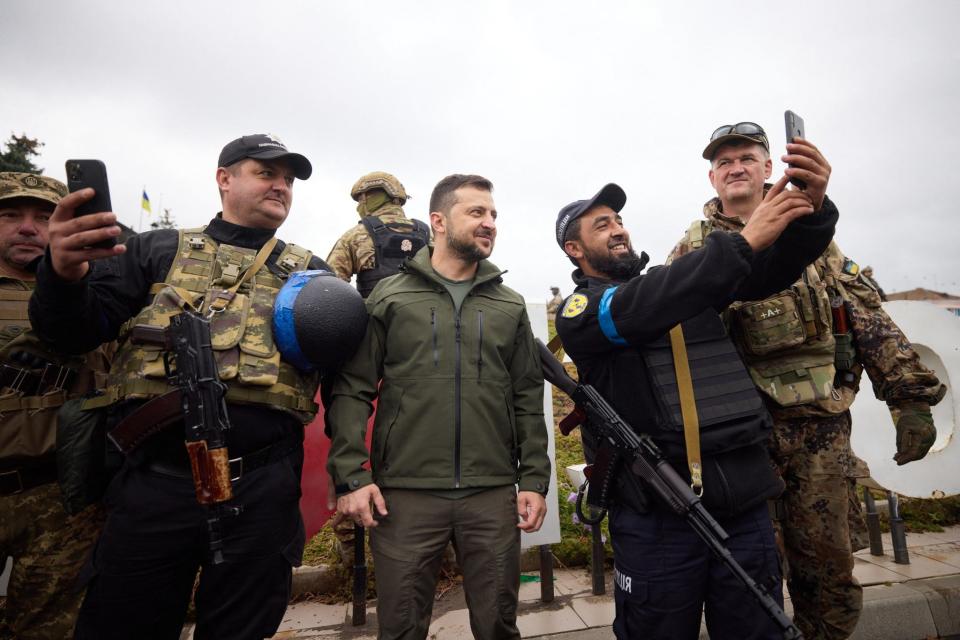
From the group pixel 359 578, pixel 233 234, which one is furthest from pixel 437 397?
pixel 359 578

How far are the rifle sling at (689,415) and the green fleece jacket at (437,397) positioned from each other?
62 centimetres

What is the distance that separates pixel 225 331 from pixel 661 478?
1.80 metres

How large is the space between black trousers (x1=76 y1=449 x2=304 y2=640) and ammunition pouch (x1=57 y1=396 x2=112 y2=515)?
5.8 inches

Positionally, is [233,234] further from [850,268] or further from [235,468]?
[850,268]

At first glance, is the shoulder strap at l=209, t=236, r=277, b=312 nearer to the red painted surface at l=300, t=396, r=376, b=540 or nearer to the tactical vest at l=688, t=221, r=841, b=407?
the red painted surface at l=300, t=396, r=376, b=540

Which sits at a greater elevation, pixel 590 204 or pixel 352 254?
pixel 352 254

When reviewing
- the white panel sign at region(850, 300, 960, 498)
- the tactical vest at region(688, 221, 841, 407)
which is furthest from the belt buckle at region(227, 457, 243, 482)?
the white panel sign at region(850, 300, 960, 498)

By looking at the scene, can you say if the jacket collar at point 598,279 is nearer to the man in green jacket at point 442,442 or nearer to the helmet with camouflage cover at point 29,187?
the man in green jacket at point 442,442

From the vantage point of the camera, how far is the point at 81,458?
6.23ft

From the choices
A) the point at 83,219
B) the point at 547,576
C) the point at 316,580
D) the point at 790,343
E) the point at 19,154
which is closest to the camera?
the point at 83,219

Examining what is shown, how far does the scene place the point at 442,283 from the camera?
2.28m

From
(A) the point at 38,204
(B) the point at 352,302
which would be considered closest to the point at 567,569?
(B) the point at 352,302

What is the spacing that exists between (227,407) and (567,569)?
122 inches

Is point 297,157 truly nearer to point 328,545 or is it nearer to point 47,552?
point 47,552
